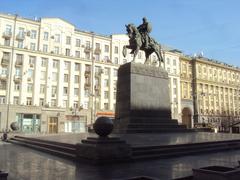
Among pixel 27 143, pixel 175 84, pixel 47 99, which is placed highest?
pixel 175 84

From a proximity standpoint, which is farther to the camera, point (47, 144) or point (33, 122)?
point (33, 122)

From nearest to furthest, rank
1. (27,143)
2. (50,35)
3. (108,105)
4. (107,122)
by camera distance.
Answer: (107,122)
(27,143)
(50,35)
(108,105)

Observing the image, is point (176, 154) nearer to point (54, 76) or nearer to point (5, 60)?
point (5, 60)

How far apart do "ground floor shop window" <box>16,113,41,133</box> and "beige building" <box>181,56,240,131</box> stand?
126 feet

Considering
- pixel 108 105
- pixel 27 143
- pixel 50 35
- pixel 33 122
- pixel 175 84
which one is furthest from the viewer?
pixel 175 84

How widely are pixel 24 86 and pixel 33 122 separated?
21.8 ft

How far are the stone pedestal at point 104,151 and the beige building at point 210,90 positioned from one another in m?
63.5

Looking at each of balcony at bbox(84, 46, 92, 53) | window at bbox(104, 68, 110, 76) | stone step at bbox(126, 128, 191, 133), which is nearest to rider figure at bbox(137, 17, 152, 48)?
stone step at bbox(126, 128, 191, 133)

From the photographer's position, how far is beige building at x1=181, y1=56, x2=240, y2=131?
240 feet

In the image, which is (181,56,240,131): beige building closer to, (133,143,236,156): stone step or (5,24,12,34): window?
(5,24,12,34): window

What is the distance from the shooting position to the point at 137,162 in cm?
855

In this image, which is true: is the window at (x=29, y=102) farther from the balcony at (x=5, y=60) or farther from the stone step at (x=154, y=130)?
the stone step at (x=154, y=130)

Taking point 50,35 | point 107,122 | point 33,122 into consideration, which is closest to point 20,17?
point 50,35

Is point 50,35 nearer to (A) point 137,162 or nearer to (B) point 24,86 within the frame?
(B) point 24,86
